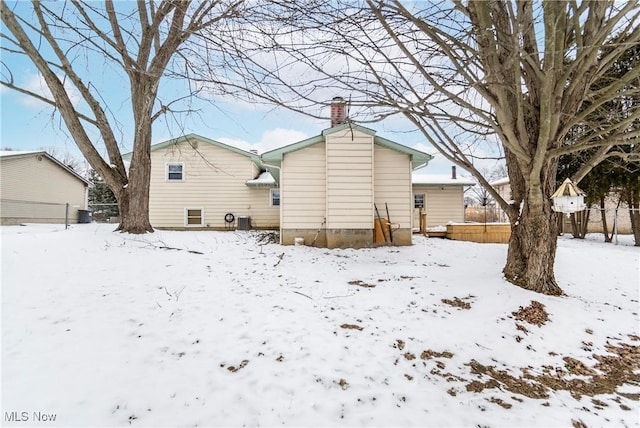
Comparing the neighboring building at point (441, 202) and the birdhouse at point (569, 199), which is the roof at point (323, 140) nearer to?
the birdhouse at point (569, 199)

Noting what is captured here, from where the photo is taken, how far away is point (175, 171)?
14.4 m

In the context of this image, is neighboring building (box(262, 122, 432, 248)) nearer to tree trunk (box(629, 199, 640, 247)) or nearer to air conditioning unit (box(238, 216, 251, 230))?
air conditioning unit (box(238, 216, 251, 230))

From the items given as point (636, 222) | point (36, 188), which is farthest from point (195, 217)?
point (636, 222)

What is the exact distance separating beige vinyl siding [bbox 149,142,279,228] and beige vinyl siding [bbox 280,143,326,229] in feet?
18.1

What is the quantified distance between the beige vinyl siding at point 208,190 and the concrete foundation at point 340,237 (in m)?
5.53

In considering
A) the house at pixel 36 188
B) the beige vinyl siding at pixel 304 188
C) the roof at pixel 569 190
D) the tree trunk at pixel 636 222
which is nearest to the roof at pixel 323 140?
the beige vinyl siding at pixel 304 188

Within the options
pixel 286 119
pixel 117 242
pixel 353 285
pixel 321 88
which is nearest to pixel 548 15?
pixel 321 88

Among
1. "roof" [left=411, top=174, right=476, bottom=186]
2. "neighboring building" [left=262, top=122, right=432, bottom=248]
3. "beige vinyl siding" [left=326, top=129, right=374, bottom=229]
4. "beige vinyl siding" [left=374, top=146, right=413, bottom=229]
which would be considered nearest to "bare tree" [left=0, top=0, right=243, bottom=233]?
"neighboring building" [left=262, top=122, right=432, bottom=248]

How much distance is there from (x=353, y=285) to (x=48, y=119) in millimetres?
7820

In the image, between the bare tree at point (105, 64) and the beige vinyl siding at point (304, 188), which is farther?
the beige vinyl siding at point (304, 188)

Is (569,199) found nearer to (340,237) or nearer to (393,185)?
(393,185)

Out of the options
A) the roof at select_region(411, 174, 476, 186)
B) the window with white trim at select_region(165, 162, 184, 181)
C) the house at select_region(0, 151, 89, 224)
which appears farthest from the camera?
the roof at select_region(411, 174, 476, 186)

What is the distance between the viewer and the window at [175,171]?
14.3m

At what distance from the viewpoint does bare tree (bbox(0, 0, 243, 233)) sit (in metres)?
5.20
